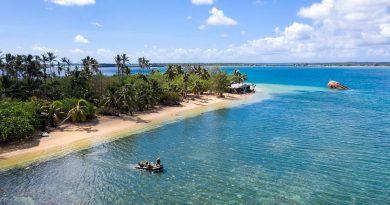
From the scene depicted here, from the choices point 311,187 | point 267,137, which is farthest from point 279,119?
point 311,187

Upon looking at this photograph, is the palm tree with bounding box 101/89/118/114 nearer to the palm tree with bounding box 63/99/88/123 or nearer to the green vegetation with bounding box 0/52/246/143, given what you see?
the green vegetation with bounding box 0/52/246/143

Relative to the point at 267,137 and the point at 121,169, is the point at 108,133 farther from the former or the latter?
the point at 267,137

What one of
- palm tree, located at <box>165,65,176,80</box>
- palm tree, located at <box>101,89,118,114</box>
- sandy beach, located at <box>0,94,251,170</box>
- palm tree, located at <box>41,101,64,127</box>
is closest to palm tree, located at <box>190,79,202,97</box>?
palm tree, located at <box>165,65,176,80</box>

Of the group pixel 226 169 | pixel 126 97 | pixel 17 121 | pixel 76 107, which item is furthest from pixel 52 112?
pixel 226 169

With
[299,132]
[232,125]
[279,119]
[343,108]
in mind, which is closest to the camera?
[299,132]

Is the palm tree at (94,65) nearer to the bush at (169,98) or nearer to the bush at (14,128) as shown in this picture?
the bush at (169,98)

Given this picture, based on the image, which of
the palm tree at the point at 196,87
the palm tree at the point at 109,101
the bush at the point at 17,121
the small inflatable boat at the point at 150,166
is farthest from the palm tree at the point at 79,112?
the palm tree at the point at 196,87
